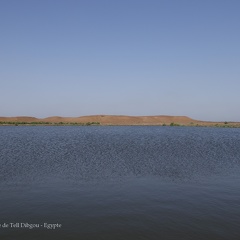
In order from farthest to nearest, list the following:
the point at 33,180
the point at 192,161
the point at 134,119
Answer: the point at 134,119, the point at 192,161, the point at 33,180

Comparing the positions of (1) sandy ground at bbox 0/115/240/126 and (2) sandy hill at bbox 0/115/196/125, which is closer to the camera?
(1) sandy ground at bbox 0/115/240/126

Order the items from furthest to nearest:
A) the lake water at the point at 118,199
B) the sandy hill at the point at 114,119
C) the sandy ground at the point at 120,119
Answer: the sandy hill at the point at 114,119, the sandy ground at the point at 120,119, the lake water at the point at 118,199

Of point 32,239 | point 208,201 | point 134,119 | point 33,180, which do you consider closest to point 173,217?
point 208,201

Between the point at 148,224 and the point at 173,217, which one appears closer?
the point at 148,224

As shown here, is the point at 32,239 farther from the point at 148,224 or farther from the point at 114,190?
the point at 114,190

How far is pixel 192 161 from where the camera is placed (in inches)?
1051

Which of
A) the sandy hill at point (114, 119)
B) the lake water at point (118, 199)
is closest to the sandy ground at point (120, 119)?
the sandy hill at point (114, 119)

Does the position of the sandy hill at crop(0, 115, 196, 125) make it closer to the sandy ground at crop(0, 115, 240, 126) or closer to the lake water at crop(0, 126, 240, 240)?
the sandy ground at crop(0, 115, 240, 126)

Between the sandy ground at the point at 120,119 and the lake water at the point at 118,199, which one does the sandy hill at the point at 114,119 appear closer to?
the sandy ground at the point at 120,119

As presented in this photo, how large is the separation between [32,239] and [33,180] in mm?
8809

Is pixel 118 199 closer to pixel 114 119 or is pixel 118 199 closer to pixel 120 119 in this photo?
pixel 114 119

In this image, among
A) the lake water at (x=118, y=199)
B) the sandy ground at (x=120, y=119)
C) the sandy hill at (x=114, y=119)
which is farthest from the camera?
the sandy hill at (x=114, y=119)

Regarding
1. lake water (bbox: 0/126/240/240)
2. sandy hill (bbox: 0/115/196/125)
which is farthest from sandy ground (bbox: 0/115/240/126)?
lake water (bbox: 0/126/240/240)

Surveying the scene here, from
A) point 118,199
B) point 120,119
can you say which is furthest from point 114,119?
point 118,199
